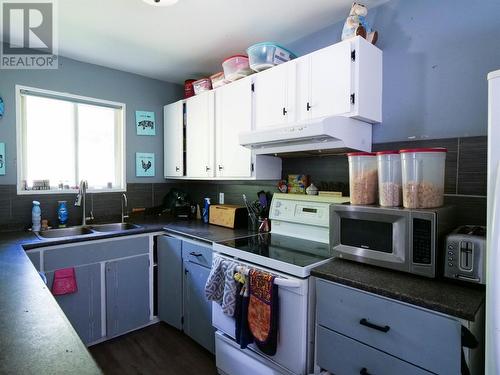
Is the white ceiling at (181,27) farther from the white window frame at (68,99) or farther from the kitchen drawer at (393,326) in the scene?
the kitchen drawer at (393,326)

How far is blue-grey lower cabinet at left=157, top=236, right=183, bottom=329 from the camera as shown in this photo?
2393 millimetres

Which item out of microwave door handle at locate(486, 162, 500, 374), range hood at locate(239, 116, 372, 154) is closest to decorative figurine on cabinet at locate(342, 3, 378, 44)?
range hood at locate(239, 116, 372, 154)

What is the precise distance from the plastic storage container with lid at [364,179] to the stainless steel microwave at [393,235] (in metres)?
0.10

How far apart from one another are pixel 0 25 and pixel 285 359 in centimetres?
295

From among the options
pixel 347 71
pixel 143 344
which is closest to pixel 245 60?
pixel 347 71

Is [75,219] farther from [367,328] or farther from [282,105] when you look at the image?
[367,328]

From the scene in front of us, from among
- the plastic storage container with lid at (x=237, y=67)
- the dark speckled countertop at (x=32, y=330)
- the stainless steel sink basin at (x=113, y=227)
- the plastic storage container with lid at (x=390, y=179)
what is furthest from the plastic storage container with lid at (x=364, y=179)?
the stainless steel sink basin at (x=113, y=227)

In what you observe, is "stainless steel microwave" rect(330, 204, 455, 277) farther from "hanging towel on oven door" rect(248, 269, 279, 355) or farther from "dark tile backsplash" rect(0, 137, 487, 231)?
"hanging towel on oven door" rect(248, 269, 279, 355)

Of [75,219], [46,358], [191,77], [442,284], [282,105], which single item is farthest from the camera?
[191,77]

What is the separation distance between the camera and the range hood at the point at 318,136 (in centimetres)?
160

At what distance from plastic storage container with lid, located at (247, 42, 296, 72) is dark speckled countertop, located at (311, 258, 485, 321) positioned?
1.44 m

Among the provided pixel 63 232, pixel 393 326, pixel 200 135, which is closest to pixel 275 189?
pixel 200 135

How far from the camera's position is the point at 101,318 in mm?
2289

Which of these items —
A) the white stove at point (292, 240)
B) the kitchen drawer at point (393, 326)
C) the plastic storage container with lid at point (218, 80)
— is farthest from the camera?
the plastic storage container with lid at point (218, 80)
